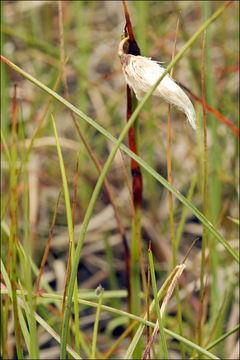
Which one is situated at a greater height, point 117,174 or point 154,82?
point 154,82

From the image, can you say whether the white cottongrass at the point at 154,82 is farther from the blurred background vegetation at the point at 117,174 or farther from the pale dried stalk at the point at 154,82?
the blurred background vegetation at the point at 117,174

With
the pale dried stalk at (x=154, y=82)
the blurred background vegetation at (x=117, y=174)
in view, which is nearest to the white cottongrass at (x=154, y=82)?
the pale dried stalk at (x=154, y=82)

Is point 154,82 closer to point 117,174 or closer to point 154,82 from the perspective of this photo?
point 154,82

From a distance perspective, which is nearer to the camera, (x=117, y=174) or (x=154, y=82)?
(x=154, y=82)

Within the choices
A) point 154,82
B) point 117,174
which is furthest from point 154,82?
point 117,174

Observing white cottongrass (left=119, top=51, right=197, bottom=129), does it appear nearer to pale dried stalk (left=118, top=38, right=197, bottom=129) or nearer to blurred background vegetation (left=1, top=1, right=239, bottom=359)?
pale dried stalk (left=118, top=38, right=197, bottom=129)

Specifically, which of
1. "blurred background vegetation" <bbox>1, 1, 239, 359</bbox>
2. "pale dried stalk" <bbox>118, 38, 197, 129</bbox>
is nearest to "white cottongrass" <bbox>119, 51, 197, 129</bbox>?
"pale dried stalk" <bbox>118, 38, 197, 129</bbox>

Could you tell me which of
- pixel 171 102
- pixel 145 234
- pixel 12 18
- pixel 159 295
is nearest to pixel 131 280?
pixel 159 295

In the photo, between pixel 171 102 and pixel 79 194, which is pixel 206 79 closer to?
pixel 171 102
